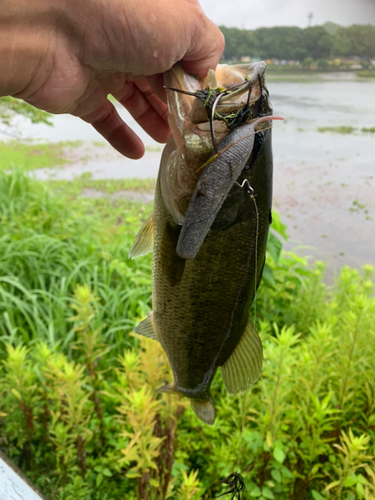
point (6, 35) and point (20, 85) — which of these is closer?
point (6, 35)

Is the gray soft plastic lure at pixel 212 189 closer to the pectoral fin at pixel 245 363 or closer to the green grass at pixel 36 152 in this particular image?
the pectoral fin at pixel 245 363

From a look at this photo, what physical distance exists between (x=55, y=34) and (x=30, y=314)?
1829 mm

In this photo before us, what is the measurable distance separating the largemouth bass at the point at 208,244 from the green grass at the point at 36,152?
4293mm

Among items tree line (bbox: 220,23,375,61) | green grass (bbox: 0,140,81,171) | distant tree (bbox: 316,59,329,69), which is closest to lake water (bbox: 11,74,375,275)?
distant tree (bbox: 316,59,329,69)

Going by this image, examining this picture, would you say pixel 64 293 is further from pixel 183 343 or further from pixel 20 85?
pixel 20 85

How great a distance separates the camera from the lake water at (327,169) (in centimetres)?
295

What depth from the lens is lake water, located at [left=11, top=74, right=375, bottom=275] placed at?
9.68 feet

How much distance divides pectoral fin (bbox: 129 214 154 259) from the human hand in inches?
15.1

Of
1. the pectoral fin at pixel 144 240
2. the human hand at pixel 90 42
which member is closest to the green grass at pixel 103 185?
the pectoral fin at pixel 144 240

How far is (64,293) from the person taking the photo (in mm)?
2205

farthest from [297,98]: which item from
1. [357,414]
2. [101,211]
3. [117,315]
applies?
[357,414]

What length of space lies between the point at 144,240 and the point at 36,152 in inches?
185

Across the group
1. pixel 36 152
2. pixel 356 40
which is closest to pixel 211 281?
pixel 356 40

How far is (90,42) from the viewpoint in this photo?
78 centimetres
